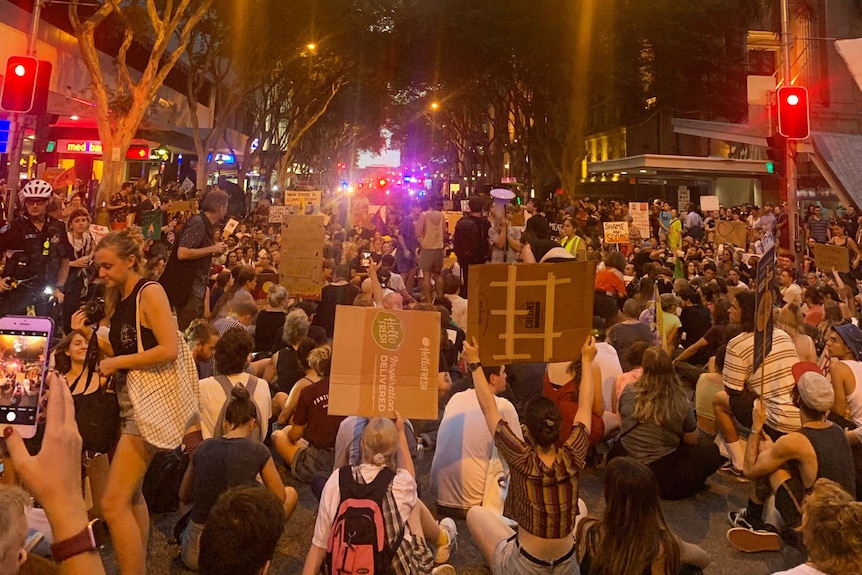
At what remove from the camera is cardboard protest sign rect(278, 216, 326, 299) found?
8.95 metres

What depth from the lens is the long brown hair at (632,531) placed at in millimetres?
2980

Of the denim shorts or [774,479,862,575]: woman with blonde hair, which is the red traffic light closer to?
[774,479,862,575]: woman with blonde hair

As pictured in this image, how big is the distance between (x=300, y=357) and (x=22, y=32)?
837 inches

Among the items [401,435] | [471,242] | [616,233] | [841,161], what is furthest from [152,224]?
[841,161]

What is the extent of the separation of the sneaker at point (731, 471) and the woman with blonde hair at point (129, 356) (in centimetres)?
495

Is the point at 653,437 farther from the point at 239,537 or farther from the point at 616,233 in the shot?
the point at 616,233

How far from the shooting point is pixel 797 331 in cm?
628

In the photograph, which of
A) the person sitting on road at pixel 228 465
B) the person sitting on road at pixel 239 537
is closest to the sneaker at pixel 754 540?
the person sitting on road at pixel 228 465

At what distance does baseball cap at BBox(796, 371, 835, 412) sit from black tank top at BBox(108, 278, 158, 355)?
3.73 meters

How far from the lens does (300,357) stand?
5.79 m

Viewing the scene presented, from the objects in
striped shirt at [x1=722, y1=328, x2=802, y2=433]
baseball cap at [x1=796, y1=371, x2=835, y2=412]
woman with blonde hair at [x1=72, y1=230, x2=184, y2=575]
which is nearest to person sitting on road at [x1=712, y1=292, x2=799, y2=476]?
striped shirt at [x1=722, y1=328, x2=802, y2=433]

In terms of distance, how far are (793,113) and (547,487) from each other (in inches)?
484

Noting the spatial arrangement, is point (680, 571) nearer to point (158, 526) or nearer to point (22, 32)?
A: point (158, 526)

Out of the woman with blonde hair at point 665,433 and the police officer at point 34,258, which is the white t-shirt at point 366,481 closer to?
the woman with blonde hair at point 665,433
